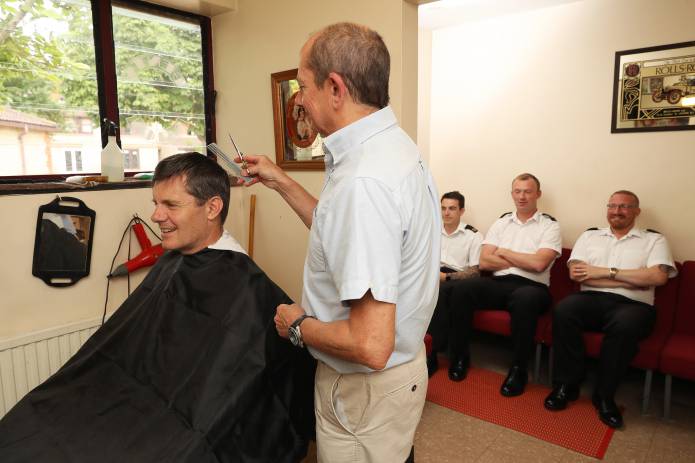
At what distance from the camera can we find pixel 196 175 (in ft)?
6.11

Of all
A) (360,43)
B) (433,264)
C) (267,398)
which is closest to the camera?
(360,43)

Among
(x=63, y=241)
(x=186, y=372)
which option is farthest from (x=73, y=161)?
(x=186, y=372)

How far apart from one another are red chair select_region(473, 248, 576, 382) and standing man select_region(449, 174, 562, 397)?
5cm

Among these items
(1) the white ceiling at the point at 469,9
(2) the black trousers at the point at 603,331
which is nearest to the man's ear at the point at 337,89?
(2) the black trousers at the point at 603,331

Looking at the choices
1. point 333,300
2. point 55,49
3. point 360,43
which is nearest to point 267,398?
point 333,300

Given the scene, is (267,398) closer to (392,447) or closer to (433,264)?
(392,447)

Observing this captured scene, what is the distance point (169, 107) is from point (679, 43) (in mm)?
3247

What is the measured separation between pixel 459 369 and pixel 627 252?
49.8 inches

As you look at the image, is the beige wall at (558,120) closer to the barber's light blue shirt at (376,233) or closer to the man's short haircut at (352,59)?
the barber's light blue shirt at (376,233)

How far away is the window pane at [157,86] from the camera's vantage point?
3.02 m

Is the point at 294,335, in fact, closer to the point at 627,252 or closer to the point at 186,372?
the point at 186,372

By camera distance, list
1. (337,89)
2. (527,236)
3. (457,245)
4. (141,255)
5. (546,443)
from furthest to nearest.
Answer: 1. (457,245)
2. (527,236)
3. (141,255)
4. (546,443)
5. (337,89)

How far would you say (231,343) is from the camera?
1.60 m

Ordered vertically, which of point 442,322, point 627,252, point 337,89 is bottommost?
point 442,322
